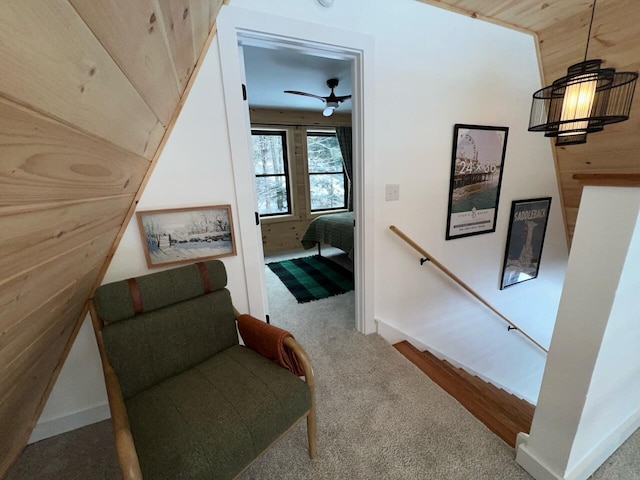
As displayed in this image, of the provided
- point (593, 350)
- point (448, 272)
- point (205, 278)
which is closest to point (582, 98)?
point (593, 350)

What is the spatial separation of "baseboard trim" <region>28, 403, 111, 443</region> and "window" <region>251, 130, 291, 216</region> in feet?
10.6

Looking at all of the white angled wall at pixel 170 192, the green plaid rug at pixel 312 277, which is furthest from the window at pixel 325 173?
the white angled wall at pixel 170 192

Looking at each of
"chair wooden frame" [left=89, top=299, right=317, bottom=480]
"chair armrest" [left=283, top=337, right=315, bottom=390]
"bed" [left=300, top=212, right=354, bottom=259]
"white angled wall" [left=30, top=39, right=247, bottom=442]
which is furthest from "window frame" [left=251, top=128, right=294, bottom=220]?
"chair armrest" [left=283, top=337, right=315, bottom=390]

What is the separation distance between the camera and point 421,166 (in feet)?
6.40

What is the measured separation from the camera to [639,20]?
5.13ft

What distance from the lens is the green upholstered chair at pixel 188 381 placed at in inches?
34.1

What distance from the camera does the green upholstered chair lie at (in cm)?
87

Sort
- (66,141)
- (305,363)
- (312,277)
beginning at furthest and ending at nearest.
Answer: (312,277)
(305,363)
(66,141)

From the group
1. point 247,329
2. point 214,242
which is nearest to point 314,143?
point 214,242

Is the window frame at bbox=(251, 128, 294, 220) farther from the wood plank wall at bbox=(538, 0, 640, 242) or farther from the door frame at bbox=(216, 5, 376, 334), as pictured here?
the wood plank wall at bbox=(538, 0, 640, 242)

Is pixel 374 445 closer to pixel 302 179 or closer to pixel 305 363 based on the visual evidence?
pixel 305 363

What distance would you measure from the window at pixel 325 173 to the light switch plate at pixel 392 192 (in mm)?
3083

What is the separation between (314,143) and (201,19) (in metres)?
3.82

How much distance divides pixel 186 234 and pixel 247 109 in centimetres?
78
